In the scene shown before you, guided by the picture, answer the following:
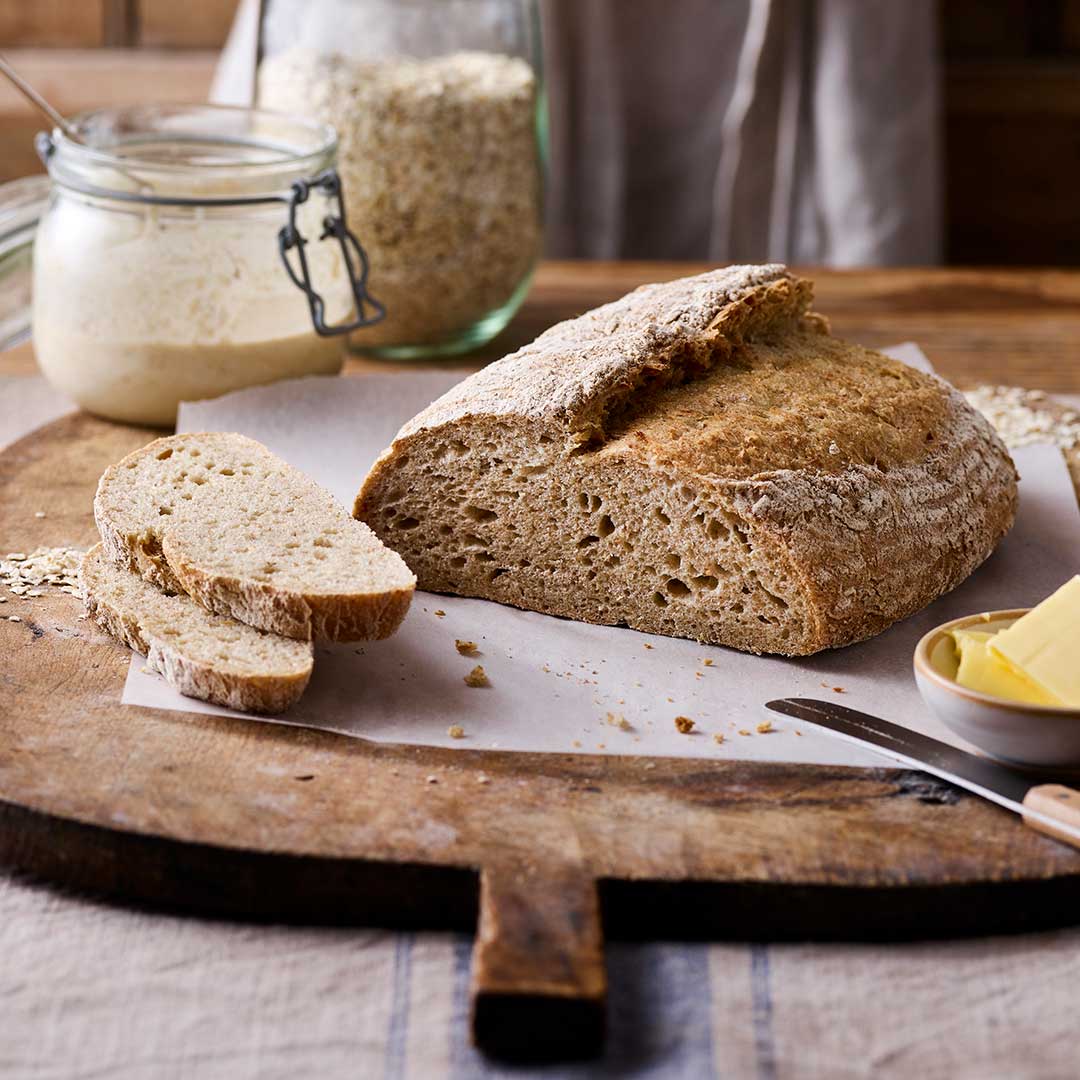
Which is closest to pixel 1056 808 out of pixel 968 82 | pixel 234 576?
pixel 234 576

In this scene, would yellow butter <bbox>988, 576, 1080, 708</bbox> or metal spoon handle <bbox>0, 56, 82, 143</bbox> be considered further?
metal spoon handle <bbox>0, 56, 82, 143</bbox>

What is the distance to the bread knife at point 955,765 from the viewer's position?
1.68 m

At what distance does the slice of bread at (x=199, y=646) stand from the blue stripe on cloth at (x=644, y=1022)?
465 mm

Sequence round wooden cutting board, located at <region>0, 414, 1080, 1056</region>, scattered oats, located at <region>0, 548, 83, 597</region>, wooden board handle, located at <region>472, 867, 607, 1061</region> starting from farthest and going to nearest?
scattered oats, located at <region>0, 548, 83, 597</region> → round wooden cutting board, located at <region>0, 414, 1080, 1056</region> → wooden board handle, located at <region>472, 867, 607, 1061</region>

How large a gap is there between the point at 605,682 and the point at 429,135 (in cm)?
158

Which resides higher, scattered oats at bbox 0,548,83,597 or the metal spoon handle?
the metal spoon handle

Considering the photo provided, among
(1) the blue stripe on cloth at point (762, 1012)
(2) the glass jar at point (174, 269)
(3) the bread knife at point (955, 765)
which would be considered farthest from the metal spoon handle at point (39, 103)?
(1) the blue stripe on cloth at point (762, 1012)

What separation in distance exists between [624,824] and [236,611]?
67 centimetres

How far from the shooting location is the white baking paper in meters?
1.93

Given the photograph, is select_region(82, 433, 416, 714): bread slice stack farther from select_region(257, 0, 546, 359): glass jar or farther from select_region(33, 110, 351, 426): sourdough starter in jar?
select_region(257, 0, 546, 359): glass jar

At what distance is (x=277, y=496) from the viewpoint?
7.66 ft

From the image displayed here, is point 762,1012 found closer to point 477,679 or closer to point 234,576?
point 477,679

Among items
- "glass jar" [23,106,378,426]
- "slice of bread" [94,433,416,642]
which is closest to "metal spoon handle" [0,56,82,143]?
"glass jar" [23,106,378,426]

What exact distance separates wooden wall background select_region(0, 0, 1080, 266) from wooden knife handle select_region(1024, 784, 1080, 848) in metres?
Answer: 4.11
